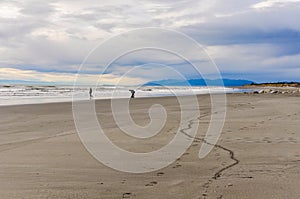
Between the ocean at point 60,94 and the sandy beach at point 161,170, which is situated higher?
the ocean at point 60,94

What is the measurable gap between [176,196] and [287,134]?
6.74 m

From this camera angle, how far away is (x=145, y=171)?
6832 mm

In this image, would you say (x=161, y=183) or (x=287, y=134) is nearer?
(x=161, y=183)

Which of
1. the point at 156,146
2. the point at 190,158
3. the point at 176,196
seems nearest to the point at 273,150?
the point at 190,158

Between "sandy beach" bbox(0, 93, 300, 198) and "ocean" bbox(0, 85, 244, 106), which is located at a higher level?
"ocean" bbox(0, 85, 244, 106)

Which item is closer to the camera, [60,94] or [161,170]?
[161,170]

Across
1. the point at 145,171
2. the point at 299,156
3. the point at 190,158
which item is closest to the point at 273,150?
the point at 299,156

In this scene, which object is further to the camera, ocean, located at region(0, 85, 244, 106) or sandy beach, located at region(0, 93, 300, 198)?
ocean, located at region(0, 85, 244, 106)

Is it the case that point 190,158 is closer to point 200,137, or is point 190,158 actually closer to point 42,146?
point 200,137

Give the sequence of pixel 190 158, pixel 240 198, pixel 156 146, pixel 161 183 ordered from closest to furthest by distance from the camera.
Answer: pixel 240 198 < pixel 161 183 < pixel 190 158 < pixel 156 146

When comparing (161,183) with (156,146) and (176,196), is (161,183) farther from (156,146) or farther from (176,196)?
(156,146)

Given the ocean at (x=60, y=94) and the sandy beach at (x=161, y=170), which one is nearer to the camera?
the sandy beach at (x=161, y=170)

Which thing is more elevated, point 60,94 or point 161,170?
point 60,94

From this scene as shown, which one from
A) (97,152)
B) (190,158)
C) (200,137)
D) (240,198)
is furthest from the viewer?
(200,137)
